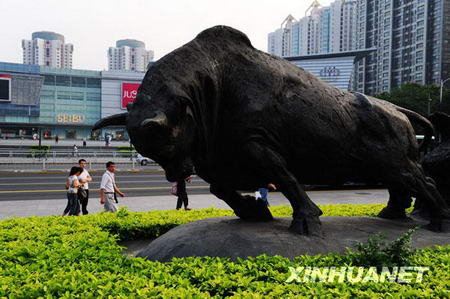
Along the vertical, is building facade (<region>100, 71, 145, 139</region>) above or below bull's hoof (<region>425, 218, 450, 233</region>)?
above

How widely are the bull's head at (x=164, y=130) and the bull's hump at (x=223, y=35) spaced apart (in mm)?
1017

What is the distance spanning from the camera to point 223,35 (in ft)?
14.7

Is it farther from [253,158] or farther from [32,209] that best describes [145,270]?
[32,209]

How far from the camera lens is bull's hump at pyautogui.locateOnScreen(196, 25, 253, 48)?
14.5ft

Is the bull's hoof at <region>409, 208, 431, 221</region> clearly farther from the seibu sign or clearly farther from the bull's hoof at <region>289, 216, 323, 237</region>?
the seibu sign

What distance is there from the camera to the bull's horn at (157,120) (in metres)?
3.41

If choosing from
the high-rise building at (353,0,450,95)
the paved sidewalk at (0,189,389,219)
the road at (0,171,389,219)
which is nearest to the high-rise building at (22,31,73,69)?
the high-rise building at (353,0,450,95)

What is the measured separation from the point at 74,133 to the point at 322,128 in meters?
67.3

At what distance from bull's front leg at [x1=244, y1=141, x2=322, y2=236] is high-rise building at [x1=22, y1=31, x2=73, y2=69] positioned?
121 meters

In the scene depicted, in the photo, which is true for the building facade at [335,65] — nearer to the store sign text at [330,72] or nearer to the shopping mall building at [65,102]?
the store sign text at [330,72]

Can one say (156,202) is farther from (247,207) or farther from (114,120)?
(114,120)

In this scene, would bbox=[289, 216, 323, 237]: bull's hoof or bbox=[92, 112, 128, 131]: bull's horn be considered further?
bbox=[289, 216, 323, 237]: bull's hoof

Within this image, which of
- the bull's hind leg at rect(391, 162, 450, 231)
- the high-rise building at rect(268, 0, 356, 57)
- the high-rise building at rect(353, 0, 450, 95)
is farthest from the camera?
the high-rise building at rect(268, 0, 356, 57)

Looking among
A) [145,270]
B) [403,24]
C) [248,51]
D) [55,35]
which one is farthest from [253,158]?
[55,35]
